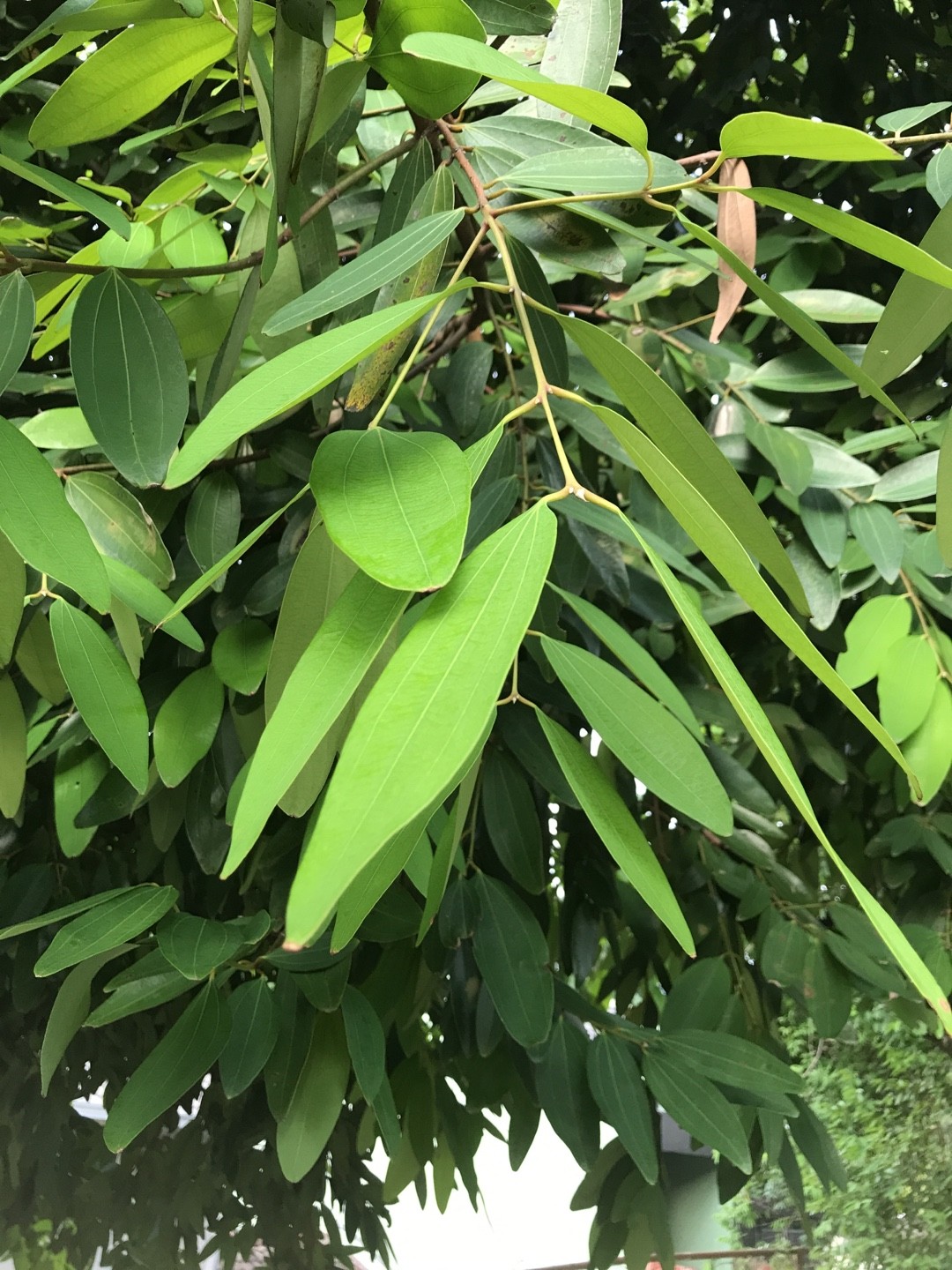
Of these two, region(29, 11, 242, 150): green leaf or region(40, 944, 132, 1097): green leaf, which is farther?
region(40, 944, 132, 1097): green leaf

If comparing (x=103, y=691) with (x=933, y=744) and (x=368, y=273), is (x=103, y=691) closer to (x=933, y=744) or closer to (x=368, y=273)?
(x=368, y=273)

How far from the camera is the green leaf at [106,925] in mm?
248

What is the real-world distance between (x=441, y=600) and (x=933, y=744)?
323 mm

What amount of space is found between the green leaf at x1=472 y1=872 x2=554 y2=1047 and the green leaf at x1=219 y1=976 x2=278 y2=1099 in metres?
0.07

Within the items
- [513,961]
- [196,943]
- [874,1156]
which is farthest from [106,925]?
[874,1156]

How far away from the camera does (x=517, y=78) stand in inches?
5.4

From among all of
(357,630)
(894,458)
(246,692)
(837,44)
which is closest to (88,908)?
(246,692)

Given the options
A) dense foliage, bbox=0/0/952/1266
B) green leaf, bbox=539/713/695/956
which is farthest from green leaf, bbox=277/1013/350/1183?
green leaf, bbox=539/713/695/956

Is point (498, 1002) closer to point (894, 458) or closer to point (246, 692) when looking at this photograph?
point (246, 692)

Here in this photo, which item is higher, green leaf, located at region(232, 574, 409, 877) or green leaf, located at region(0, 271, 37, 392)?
green leaf, located at region(0, 271, 37, 392)

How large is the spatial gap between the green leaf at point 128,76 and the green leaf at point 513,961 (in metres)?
0.27

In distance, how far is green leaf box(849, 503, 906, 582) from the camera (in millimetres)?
392

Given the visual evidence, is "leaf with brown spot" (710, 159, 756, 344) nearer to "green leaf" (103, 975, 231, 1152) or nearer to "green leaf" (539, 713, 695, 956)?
"green leaf" (539, 713, 695, 956)

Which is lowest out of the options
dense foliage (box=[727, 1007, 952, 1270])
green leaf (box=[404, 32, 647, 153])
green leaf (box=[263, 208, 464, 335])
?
dense foliage (box=[727, 1007, 952, 1270])
